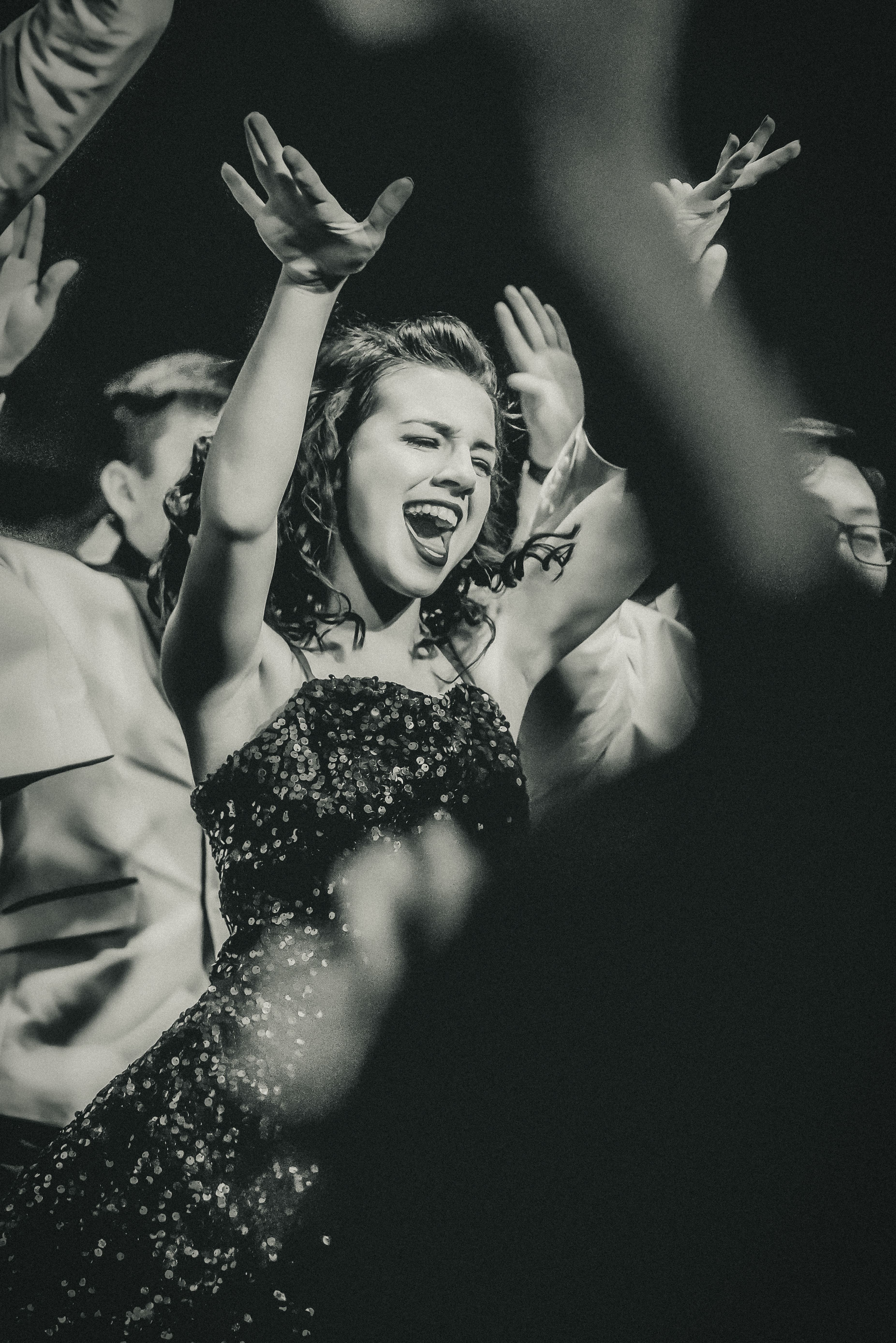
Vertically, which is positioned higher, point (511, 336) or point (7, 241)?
point (7, 241)

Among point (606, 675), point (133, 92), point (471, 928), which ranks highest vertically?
point (133, 92)

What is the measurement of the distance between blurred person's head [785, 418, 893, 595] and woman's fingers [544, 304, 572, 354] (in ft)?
1.34

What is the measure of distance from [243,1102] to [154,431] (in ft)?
2.98

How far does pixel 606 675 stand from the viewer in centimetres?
168

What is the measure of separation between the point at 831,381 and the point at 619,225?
17.8 inches

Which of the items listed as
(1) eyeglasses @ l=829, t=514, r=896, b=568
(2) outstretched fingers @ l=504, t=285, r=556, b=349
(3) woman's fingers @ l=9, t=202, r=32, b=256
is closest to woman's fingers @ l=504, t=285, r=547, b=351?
(2) outstretched fingers @ l=504, t=285, r=556, b=349

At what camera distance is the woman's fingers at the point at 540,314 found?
1.67 metres

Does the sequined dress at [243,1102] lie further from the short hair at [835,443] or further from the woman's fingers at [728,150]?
the woman's fingers at [728,150]

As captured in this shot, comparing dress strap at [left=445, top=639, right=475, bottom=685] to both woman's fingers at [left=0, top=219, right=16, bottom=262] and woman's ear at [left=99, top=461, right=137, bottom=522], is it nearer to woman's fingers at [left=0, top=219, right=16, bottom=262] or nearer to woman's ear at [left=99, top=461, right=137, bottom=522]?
woman's ear at [left=99, top=461, right=137, bottom=522]

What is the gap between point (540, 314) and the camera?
167cm

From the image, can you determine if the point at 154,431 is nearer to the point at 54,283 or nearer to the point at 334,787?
the point at 54,283

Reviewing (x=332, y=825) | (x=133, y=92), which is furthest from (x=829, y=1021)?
(x=133, y=92)

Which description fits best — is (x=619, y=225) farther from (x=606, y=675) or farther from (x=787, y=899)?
(x=787, y=899)

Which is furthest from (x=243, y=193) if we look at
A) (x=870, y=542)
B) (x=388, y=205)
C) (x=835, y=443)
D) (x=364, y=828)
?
(x=870, y=542)
